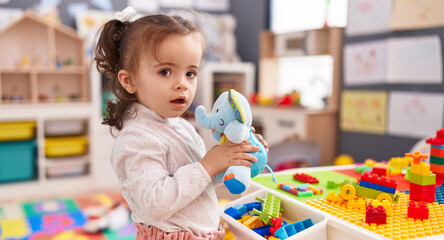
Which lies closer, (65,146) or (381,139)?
(381,139)

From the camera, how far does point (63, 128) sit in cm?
318

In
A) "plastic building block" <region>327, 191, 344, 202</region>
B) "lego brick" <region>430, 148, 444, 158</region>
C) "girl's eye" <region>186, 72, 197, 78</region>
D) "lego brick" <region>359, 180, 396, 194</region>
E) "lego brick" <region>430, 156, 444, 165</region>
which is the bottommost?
"plastic building block" <region>327, 191, 344, 202</region>

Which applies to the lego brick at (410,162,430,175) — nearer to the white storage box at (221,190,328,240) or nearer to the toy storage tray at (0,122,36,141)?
the white storage box at (221,190,328,240)

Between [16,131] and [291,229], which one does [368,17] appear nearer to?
[291,229]

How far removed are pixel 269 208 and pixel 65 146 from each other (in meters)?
2.69

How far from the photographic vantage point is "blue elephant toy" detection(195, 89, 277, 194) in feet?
2.35

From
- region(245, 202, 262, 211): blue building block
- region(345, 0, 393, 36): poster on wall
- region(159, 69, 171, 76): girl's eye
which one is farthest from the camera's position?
region(345, 0, 393, 36): poster on wall

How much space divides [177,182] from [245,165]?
0.44 ft

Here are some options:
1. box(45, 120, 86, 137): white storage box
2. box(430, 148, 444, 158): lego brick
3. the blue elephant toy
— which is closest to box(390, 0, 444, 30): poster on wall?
box(430, 148, 444, 158): lego brick

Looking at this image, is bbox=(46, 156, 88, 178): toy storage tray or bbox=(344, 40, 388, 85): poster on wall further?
bbox=(46, 156, 88, 178): toy storage tray

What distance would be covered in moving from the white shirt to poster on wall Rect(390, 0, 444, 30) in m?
1.82

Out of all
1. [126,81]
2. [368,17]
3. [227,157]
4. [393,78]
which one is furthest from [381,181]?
[368,17]

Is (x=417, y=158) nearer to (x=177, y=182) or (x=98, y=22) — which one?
(x=177, y=182)

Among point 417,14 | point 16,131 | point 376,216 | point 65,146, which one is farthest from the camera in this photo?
point 65,146
